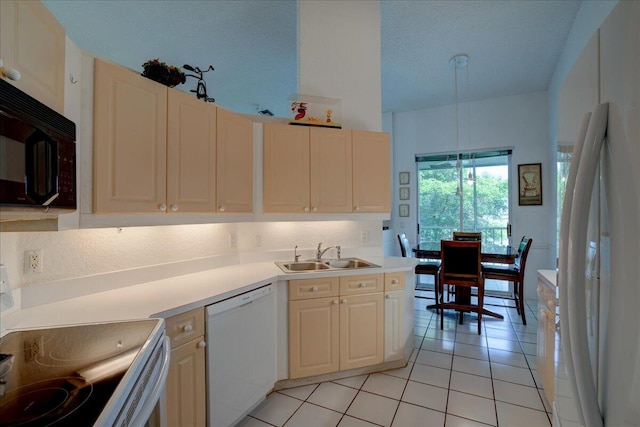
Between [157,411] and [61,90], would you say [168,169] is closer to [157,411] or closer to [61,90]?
[61,90]

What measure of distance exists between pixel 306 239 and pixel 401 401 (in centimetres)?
154

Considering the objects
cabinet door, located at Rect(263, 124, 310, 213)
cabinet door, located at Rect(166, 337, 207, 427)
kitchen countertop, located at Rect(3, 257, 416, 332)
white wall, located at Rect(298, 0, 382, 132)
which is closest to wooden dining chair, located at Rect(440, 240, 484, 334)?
kitchen countertop, located at Rect(3, 257, 416, 332)

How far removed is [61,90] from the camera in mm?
1191

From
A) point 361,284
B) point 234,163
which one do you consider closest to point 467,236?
point 361,284

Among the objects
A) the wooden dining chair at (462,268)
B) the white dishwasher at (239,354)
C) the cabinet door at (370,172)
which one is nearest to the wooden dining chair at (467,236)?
the wooden dining chair at (462,268)

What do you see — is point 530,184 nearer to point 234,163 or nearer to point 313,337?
point 313,337

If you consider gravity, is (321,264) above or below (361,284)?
above

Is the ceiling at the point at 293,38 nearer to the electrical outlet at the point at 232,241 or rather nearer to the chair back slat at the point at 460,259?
the electrical outlet at the point at 232,241

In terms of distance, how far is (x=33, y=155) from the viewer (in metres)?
0.91

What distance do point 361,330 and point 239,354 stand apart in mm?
1009

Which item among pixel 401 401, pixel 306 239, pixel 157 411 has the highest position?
pixel 306 239

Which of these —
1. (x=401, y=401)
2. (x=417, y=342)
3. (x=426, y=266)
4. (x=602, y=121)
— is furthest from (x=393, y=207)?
(x=602, y=121)

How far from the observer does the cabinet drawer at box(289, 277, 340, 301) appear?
7.12 feet

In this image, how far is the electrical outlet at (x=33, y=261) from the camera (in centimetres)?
141
